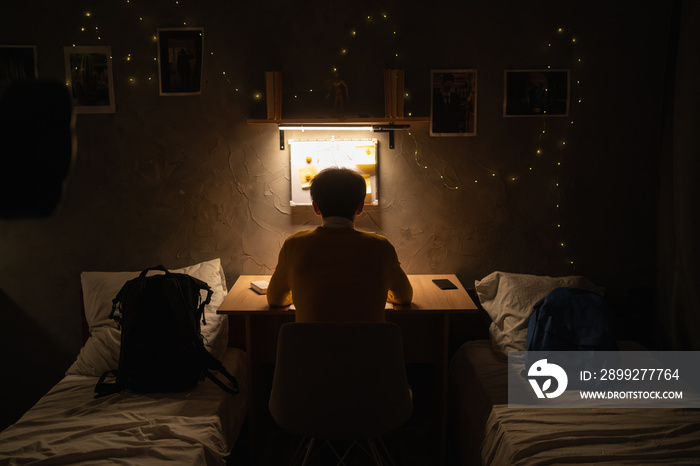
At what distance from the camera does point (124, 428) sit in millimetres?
1769

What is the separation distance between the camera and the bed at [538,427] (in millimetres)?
1602

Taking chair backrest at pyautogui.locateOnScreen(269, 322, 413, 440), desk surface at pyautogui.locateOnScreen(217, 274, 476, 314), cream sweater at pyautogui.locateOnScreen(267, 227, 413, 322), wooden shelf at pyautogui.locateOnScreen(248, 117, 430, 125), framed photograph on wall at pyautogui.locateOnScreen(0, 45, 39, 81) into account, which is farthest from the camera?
framed photograph on wall at pyautogui.locateOnScreen(0, 45, 39, 81)

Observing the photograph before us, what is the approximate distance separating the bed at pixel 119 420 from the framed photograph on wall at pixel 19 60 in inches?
48.3

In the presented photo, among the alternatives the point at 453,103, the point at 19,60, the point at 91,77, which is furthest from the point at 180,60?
the point at 453,103

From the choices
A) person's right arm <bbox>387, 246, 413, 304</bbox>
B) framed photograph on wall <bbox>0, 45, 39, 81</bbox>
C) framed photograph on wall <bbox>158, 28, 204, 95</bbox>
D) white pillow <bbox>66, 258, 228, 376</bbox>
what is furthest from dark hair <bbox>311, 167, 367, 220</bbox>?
framed photograph on wall <bbox>0, 45, 39, 81</bbox>

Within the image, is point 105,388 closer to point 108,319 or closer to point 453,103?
point 108,319

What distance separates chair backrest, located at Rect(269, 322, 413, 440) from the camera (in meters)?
1.49

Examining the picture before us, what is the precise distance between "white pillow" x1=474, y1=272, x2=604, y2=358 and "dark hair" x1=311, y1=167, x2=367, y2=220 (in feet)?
3.28

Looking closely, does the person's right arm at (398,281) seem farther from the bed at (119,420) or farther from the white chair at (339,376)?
the bed at (119,420)

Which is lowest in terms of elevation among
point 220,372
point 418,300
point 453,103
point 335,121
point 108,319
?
point 220,372

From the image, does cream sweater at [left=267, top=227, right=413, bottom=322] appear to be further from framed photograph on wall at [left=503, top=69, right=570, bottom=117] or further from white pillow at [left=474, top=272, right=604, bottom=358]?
framed photograph on wall at [left=503, top=69, right=570, bottom=117]

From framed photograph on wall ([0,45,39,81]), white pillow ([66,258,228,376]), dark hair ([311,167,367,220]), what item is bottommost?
white pillow ([66,258,228,376])

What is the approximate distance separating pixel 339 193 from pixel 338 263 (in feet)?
0.90

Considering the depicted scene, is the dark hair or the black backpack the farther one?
the black backpack
